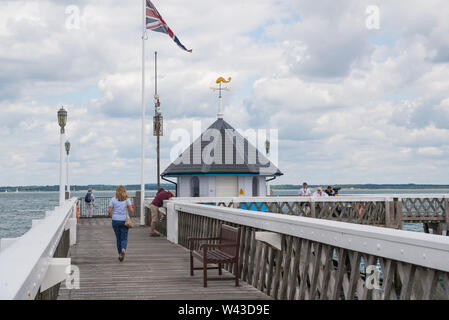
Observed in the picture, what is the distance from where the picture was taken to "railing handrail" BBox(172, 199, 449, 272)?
4.34 meters

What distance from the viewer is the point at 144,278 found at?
34.1ft

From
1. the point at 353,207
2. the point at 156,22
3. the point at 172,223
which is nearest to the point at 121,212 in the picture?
the point at 172,223

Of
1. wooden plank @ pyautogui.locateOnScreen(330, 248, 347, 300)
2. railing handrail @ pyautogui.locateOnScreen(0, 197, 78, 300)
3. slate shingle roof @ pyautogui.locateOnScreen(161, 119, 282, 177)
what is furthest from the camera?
slate shingle roof @ pyautogui.locateOnScreen(161, 119, 282, 177)

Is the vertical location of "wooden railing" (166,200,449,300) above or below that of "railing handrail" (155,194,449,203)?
below

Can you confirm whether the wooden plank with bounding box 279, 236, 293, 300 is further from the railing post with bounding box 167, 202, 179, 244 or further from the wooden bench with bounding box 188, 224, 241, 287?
the railing post with bounding box 167, 202, 179, 244

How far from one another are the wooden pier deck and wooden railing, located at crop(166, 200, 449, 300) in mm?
527

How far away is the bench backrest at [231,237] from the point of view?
31.7 feet

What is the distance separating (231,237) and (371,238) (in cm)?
484

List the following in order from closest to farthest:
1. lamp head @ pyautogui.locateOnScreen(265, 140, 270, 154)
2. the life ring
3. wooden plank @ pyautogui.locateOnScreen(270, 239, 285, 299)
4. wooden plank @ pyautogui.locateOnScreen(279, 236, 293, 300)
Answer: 1. wooden plank @ pyautogui.locateOnScreen(279, 236, 293, 300)
2. wooden plank @ pyautogui.locateOnScreen(270, 239, 285, 299)
3. the life ring
4. lamp head @ pyautogui.locateOnScreen(265, 140, 270, 154)

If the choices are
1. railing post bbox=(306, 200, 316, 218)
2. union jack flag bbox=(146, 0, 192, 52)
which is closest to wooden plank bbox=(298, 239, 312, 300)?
railing post bbox=(306, 200, 316, 218)

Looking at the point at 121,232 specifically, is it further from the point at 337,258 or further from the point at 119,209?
the point at 337,258

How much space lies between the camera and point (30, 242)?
5.55m

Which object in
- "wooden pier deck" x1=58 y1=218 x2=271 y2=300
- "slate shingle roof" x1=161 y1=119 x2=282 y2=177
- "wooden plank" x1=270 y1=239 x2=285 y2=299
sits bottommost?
"wooden pier deck" x1=58 y1=218 x2=271 y2=300

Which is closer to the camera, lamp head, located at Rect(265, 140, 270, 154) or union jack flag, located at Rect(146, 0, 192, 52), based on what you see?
union jack flag, located at Rect(146, 0, 192, 52)
